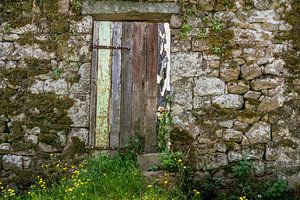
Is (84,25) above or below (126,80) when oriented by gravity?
above

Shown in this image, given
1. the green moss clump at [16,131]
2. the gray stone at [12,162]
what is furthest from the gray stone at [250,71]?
the gray stone at [12,162]

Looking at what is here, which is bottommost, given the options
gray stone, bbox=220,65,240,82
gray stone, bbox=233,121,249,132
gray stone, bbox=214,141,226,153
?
gray stone, bbox=214,141,226,153

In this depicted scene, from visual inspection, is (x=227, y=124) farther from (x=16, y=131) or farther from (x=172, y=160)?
(x=16, y=131)

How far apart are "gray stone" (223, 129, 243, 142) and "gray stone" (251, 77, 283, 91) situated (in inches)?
21.5

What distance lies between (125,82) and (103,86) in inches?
12.7

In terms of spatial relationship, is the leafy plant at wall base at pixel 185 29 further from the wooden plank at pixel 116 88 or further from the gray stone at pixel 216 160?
the wooden plank at pixel 116 88

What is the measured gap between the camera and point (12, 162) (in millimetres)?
6117

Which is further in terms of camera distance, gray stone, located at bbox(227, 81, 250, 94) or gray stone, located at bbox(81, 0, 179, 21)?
gray stone, located at bbox(81, 0, 179, 21)

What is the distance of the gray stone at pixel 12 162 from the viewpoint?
20.0ft

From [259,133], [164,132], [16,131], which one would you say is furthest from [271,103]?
[16,131]

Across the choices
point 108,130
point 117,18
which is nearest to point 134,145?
point 108,130

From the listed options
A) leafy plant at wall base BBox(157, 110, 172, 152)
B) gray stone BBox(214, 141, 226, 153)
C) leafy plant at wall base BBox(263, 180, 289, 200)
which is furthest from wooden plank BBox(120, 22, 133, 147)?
leafy plant at wall base BBox(263, 180, 289, 200)

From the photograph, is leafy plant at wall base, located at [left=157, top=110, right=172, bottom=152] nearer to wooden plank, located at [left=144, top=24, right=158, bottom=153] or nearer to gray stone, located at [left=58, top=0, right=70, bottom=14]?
wooden plank, located at [left=144, top=24, right=158, bottom=153]

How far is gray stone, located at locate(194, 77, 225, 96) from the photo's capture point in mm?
5945
